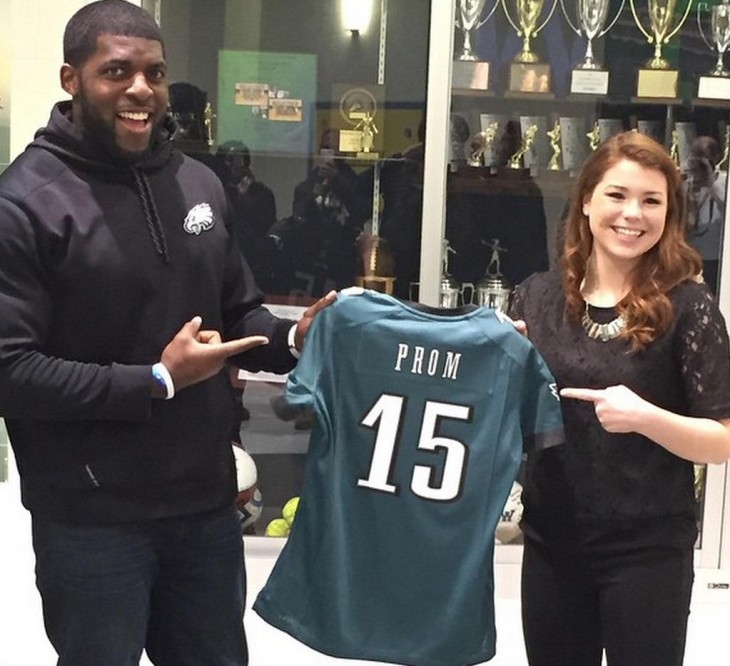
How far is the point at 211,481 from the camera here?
6.23ft

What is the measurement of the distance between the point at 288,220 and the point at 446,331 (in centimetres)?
→ 174

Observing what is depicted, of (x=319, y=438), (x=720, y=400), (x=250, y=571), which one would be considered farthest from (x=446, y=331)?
(x=250, y=571)

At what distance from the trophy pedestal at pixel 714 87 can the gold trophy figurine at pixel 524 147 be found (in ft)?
1.83

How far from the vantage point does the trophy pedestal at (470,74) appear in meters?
3.34

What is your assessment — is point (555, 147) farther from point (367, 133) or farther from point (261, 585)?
point (261, 585)

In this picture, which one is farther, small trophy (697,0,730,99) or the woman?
small trophy (697,0,730,99)

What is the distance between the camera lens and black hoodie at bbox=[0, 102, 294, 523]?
1696mm

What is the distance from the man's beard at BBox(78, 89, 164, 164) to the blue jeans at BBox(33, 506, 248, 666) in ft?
2.12

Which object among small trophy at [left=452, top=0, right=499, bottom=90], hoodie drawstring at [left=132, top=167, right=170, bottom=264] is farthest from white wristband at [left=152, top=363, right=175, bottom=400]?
small trophy at [left=452, top=0, right=499, bottom=90]

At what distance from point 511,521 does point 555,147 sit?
1.29 metres

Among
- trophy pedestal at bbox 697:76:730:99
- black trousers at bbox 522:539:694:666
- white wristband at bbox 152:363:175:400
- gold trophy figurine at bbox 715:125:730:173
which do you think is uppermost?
trophy pedestal at bbox 697:76:730:99

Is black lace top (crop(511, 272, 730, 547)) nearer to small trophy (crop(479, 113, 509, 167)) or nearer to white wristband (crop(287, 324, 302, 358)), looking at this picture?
white wristband (crop(287, 324, 302, 358))

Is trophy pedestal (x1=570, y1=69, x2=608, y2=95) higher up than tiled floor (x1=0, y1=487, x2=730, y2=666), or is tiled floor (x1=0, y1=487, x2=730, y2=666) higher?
trophy pedestal (x1=570, y1=69, x2=608, y2=95)

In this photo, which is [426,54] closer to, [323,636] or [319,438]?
[319,438]
